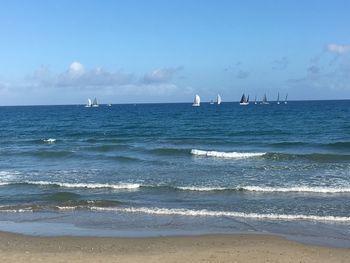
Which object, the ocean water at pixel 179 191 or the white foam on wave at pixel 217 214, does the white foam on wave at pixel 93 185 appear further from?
the white foam on wave at pixel 217 214

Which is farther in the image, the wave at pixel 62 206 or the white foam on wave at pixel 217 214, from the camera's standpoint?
the wave at pixel 62 206

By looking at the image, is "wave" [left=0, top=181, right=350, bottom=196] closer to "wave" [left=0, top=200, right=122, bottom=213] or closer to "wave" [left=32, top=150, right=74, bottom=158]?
"wave" [left=0, top=200, right=122, bottom=213]

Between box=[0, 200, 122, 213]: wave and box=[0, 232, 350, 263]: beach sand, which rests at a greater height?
box=[0, 232, 350, 263]: beach sand

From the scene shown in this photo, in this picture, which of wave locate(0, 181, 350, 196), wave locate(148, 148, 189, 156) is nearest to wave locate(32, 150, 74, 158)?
wave locate(148, 148, 189, 156)

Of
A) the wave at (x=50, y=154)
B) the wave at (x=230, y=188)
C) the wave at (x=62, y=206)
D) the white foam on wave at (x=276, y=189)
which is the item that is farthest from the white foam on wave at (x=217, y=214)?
the wave at (x=50, y=154)

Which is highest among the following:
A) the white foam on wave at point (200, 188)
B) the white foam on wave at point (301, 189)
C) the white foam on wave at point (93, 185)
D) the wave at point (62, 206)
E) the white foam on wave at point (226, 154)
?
the white foam on wave at point (226, 154)

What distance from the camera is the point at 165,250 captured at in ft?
34.7

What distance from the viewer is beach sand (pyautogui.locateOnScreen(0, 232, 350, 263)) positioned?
980cm

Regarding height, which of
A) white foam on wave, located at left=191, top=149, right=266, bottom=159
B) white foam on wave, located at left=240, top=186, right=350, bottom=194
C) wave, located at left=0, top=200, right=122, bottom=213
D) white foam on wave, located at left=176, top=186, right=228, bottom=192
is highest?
white foam on wave, located at left=191, top=149, right=266, bottom=159

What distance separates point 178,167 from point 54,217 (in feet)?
35.9

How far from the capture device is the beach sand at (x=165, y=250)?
386 inches

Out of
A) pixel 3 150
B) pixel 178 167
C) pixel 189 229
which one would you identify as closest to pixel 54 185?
pixel 178 167

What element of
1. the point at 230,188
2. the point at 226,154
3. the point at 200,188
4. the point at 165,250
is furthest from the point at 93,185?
the point at 226,154

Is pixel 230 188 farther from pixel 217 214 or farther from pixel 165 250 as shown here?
pixel 165 250
